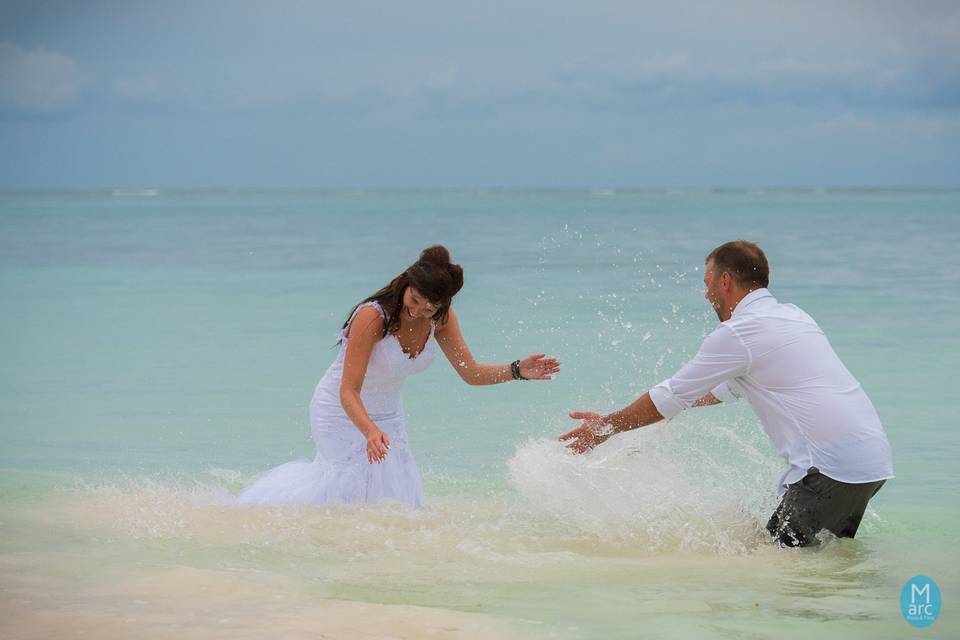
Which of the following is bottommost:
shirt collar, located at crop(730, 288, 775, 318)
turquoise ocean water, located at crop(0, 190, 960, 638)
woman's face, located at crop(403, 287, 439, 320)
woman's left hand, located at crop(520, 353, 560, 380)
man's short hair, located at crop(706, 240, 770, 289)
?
turquoise ocean water, located at crop(0, 190, 960, 638)

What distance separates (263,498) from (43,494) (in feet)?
5.39

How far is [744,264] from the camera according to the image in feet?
18.5

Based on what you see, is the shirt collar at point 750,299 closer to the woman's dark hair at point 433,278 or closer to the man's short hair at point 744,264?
the man's short hair at point 744,264

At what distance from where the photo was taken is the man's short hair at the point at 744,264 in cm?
564

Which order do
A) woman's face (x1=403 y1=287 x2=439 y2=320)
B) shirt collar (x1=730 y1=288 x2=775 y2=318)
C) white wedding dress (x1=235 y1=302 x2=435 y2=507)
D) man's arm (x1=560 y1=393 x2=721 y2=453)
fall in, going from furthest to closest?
white wedding dress (x1=235 y1=302 x2=435 y2=507) < woman's face (x1=403 y1=287 x2=439 y2=320) < man's arm (x1=560 y1=393 x2=721 y2=453) < shirt collar (x1=730 y1=288 x2=775 y2=318)

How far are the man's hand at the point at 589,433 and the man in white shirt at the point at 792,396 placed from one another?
26cm

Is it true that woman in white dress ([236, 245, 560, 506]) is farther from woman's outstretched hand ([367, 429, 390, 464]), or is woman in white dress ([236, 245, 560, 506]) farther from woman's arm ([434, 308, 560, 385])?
woman's outstretched hand ([367, 429, 390, 464])

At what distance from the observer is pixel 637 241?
36.9 metres

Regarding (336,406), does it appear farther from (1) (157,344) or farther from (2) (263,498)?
(1) (157,344)

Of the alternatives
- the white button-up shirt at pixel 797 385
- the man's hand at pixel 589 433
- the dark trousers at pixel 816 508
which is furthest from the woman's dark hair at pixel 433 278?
the dark trousers at pixel 816 508

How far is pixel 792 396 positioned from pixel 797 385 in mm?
57

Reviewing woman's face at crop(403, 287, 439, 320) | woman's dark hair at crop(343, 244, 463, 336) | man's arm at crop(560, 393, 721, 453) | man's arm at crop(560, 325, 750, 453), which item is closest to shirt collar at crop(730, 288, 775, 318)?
man's arm at crop(560, 325, 750, 453)

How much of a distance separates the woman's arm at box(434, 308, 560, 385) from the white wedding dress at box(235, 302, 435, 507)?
14cm

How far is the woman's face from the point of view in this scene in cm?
599
